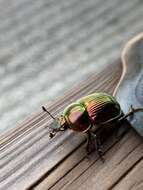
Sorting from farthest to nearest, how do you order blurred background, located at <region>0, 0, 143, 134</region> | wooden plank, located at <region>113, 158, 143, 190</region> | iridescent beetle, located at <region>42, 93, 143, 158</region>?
blurred background, located at <region>0, 0, 143, 134</region>
iridescent beetle, located at <region>42, 93, 143, 158</region>
wooden plank, located at <region>113, 158, 143, 190</region>

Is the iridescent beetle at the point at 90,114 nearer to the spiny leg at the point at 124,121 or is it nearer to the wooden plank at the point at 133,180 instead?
the spiny leg at the point at 124,121

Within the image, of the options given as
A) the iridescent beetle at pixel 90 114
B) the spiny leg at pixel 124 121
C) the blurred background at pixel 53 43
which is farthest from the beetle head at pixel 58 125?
the blurred background at pixel 53 43

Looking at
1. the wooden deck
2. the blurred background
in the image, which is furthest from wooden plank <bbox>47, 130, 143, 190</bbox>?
the blurred background

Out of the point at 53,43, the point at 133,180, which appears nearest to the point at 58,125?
the point at 133,180

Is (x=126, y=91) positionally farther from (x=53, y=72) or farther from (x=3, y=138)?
(x=53, y=72)

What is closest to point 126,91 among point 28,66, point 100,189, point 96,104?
point 96,104

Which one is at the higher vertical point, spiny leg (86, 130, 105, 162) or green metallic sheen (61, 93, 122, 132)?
green metallic sheen (61, 93, 122, 132)

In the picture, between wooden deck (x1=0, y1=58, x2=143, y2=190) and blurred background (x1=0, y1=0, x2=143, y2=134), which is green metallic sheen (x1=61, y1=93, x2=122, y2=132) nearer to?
wooden deck (x1=0, y1=58, x2=143, y2=190)

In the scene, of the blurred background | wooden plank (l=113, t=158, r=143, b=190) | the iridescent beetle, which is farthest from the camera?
the blurred background
